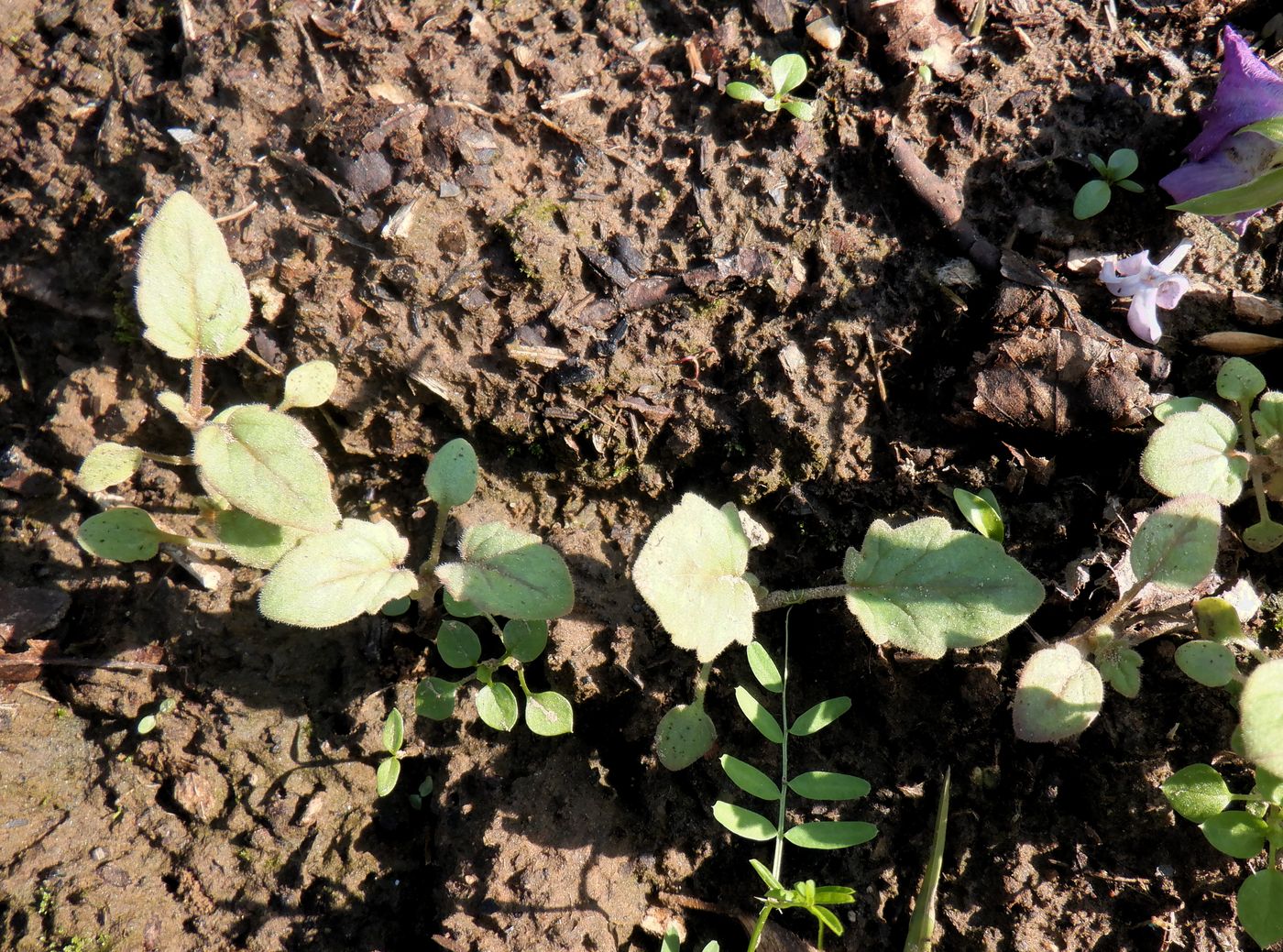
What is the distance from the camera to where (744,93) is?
2.42 metres

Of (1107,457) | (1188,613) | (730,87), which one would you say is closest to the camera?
(1188,613)

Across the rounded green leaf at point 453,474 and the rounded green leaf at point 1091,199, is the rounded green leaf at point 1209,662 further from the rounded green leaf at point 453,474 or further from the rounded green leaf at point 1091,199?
the rounded green leaf at point 453,474

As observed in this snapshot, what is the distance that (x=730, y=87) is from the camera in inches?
95.7

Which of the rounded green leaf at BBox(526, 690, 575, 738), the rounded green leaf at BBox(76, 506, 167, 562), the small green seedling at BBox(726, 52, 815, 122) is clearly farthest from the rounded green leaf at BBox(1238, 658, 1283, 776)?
the rounded green leaf at BBox(76, 506, 167, 562)

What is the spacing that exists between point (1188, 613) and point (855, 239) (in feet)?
4.37

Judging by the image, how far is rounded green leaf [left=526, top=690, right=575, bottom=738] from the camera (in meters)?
2.08

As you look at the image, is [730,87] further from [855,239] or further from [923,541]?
[923,541]

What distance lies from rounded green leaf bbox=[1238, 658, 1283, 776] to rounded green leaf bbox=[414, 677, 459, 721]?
1761 mm

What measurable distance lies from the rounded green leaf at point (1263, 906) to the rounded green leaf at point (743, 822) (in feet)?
3.34

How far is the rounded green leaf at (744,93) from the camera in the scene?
2.42 meters

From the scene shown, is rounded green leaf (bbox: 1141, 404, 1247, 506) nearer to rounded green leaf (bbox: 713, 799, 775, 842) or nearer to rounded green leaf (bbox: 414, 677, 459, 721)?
rounded green leaf (bbox: 713, 799, 775, 842)

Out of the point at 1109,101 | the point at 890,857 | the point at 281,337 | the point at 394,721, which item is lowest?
the point at 890,857

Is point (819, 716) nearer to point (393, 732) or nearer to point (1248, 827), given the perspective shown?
point (1248, 827)

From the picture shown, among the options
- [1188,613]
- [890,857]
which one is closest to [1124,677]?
[1188,613]
